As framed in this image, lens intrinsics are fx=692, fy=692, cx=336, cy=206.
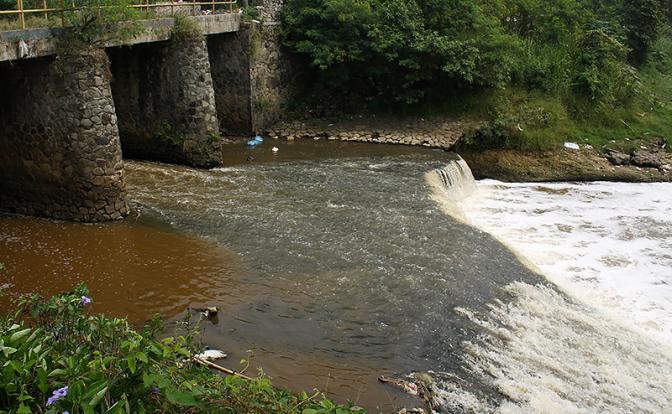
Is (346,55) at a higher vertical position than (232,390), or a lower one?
higher

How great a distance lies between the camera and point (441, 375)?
25.3 feet

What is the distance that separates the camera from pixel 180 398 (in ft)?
12.4

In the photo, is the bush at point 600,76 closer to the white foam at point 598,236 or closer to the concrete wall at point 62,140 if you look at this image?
the white foam at point 598,236

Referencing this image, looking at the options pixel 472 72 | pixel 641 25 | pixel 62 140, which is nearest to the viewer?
pixel 62 140

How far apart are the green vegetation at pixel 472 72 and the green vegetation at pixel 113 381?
15667mm

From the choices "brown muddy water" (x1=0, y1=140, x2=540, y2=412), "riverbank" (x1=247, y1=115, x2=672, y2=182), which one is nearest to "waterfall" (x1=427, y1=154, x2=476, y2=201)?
"brown muddy water" (x1=0, y1=140, x2=540, y2=412)

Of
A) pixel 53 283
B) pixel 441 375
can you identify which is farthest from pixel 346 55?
pixel 441 375

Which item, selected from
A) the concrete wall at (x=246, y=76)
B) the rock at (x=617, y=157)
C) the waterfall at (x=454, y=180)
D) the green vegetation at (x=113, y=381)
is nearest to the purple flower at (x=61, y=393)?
the green vegetation at (x=113, y=381)

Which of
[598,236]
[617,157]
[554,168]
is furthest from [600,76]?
[598,236]

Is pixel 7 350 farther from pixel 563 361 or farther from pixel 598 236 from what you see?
Result: pixel 598 236

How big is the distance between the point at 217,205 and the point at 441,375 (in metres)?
6.50

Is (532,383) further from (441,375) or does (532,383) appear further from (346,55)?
(346,55)

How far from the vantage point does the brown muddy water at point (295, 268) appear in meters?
8.04

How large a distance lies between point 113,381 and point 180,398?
14.7 inches
